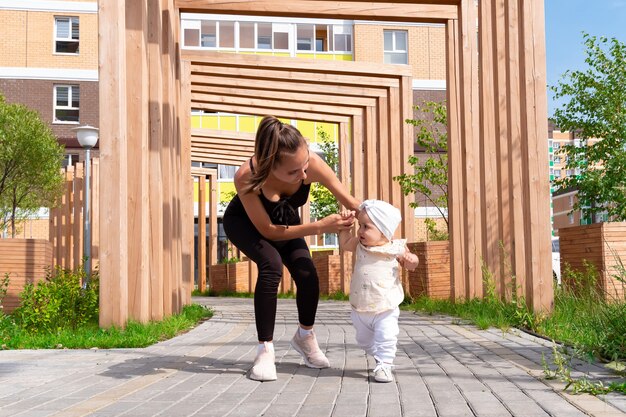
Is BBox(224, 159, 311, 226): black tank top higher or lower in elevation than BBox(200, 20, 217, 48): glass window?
lower

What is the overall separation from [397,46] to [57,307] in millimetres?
30126

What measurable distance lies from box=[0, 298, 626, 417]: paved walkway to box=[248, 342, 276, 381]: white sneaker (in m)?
0.07

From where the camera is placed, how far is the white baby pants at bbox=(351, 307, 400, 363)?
436 centimetres

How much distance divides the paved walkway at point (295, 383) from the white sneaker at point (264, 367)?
7 cm

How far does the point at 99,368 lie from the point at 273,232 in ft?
4.98

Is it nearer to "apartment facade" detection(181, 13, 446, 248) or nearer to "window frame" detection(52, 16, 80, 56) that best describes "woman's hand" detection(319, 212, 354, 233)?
"apartment facade" detection(181, 13, 446, 248)

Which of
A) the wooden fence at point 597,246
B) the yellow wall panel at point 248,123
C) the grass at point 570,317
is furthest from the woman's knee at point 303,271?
the yellow wall panel at point 248,123

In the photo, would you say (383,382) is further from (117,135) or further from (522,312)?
(117,135)

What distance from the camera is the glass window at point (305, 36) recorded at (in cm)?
3559

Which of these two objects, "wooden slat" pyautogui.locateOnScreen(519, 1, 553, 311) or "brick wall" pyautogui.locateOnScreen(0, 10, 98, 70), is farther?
"brick wall" pyautogui.locateOnScreen(0, 10, 98, 70)

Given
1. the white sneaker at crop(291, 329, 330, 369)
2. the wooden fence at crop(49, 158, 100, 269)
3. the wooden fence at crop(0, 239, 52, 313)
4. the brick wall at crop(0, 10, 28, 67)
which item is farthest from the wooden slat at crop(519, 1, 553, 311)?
the brick wall at crop(0, 10, 28, 67)

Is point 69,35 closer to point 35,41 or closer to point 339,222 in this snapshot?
point 35,41

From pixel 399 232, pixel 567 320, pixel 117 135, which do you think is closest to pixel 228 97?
pixel 399 232

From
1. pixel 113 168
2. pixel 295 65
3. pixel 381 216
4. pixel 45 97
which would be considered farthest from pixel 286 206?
pixel 45 97
